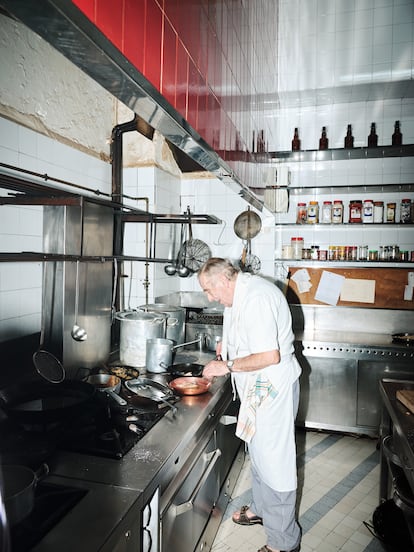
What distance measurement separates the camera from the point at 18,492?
3.25 feet

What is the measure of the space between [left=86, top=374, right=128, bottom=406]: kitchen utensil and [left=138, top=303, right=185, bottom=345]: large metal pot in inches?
29.7

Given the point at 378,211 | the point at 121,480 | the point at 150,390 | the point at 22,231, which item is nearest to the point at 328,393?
the point at 378,211

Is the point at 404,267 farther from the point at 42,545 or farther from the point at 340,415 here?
the point at 42,545

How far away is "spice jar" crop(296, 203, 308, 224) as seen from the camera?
403cm

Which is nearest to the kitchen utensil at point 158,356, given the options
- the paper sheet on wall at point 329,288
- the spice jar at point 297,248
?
the spice jar at point 297,248

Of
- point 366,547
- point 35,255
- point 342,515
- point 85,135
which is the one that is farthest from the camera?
point 85,135

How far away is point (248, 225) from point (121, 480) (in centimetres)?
296

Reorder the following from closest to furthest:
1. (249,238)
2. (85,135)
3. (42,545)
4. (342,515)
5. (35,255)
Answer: (42,545) < (35,255) < (342,515) < (85,135) < (249,238)

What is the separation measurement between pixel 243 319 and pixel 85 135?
179 centimetres

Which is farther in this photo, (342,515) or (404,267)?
(404,267)

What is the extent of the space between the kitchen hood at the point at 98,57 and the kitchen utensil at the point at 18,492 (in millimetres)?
1020

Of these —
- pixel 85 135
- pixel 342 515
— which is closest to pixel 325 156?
pixel 85 135

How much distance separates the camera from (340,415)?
3.40 meters

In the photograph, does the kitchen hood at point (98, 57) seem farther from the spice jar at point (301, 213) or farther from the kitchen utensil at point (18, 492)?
the spice jar at point (301, 213)
